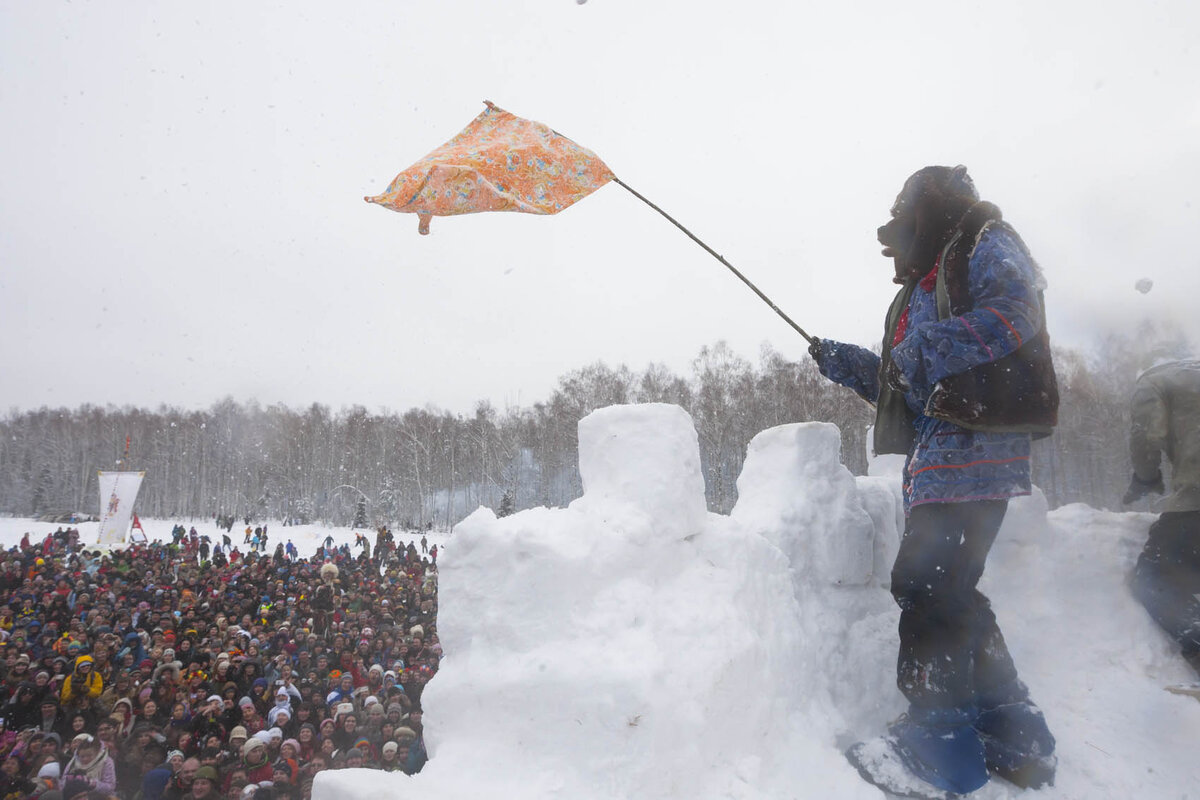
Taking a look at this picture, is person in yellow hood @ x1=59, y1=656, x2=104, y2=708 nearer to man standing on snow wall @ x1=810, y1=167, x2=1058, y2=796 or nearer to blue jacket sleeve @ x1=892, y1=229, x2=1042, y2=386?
man standing on snow wall @ x1=810, y1=167, x2=1058, y2=796

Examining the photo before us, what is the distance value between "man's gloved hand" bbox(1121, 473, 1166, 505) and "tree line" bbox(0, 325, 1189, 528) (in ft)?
82.6

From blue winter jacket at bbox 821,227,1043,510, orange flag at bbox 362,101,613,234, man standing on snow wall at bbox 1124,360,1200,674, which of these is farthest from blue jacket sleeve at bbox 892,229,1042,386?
orange flag at bbox 362,101,613,234

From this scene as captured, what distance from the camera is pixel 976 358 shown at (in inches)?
88.7

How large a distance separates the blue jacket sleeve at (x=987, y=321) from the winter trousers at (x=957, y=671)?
0.54 m

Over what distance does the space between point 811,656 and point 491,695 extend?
136cm

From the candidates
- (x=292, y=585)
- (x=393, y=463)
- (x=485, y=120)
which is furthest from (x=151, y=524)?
(x=485, y=120)

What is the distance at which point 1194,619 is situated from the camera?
2.75 m

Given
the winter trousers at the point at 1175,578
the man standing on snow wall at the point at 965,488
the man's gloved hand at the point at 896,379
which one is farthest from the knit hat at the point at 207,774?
the winter trousers at the point at 1175,578

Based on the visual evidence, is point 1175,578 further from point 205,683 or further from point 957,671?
point 205,683

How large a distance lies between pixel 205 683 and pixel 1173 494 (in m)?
9.09

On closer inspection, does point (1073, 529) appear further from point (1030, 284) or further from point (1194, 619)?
point (1030, 284)

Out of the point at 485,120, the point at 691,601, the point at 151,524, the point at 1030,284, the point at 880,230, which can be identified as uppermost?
the point at 485,120

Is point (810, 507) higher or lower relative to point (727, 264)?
lower

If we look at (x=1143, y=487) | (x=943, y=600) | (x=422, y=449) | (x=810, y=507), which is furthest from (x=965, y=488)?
(x=422, y=449)
